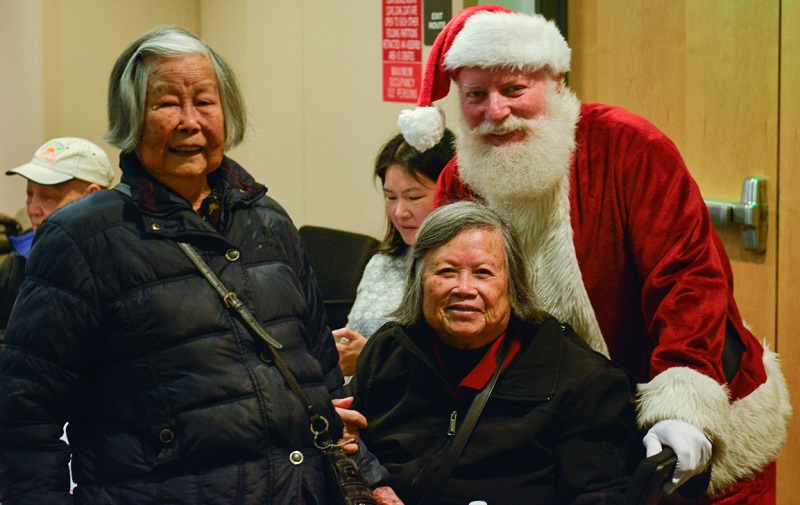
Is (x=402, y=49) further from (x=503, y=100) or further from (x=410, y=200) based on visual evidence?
(x=503, y=100)

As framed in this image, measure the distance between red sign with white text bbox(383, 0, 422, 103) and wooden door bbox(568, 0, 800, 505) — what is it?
3.26 feet

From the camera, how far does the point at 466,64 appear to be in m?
2.28

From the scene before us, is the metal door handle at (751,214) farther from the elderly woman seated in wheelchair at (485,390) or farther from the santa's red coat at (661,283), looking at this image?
the elderly woman seated in wheelchair at (485,390)

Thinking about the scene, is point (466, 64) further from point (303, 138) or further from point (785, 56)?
point (303, 138)

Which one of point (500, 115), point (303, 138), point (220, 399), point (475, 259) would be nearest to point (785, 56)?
point (500, 115)

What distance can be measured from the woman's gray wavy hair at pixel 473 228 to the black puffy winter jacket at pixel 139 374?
1.75 ft

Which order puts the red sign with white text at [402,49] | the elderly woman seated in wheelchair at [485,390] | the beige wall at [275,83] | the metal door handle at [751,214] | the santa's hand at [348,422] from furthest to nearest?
the beige wall at [275,83]
the red sign with white text at [402,49]
the metal door handle at [751,214]
the elderly woman seated in wheelchair at [485,390]
the santa's hand at [348,422]

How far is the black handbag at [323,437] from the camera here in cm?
172

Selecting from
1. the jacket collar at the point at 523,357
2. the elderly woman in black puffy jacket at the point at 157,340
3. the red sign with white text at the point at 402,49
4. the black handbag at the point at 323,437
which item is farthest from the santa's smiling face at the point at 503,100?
the red sign with white text at the point at 402,49

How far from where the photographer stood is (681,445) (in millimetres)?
1940

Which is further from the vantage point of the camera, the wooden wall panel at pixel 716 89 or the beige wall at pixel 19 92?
the beige wall at pixel 19 92

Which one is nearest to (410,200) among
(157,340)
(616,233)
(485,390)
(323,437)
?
(616,233)

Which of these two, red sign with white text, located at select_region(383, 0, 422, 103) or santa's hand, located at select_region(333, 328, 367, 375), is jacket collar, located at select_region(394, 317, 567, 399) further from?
red sign with white text, located at select_region(383, 0, 422, 103)

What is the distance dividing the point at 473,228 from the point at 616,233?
0.33 metres
